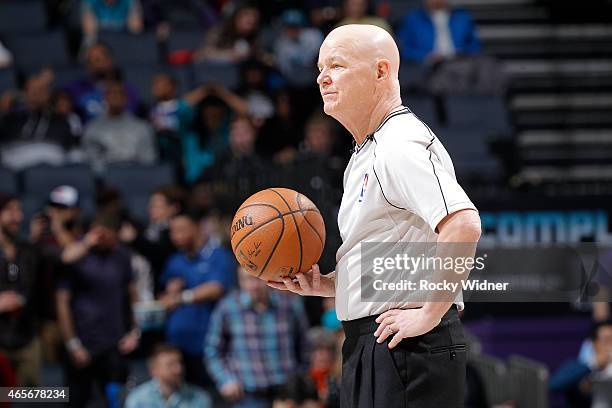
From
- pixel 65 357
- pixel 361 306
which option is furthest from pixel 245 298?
pixel 361 306

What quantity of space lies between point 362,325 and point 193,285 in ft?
15.0

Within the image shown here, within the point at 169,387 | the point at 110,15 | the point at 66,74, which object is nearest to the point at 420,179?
the point at 169,387

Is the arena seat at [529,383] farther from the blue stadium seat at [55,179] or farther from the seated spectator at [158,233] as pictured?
the blue stadium seat at [55,179]

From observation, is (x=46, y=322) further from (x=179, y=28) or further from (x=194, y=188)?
(x=179, y=28)

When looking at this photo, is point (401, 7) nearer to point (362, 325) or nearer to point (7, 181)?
point (7, 181)

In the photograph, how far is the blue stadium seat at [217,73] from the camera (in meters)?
10.6

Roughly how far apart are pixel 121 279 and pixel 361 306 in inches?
173

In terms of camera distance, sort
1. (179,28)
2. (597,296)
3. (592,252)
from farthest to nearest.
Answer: (179,28) → (592,252) → (597,296)

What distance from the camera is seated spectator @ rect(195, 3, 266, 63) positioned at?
1069cm

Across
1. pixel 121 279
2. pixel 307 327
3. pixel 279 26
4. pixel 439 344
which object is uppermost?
pixel 279 26

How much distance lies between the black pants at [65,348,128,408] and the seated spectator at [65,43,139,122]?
3.22 m

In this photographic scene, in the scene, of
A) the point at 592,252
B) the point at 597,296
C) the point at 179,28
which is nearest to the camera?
the point at 597,296

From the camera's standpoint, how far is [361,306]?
3.62 m

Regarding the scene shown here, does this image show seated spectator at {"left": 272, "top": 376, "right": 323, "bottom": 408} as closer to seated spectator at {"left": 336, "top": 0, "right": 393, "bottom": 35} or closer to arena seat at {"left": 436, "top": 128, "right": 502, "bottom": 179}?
arena seat at {"left": 436, "top": 128, "right": 502, "bottom": 179}
